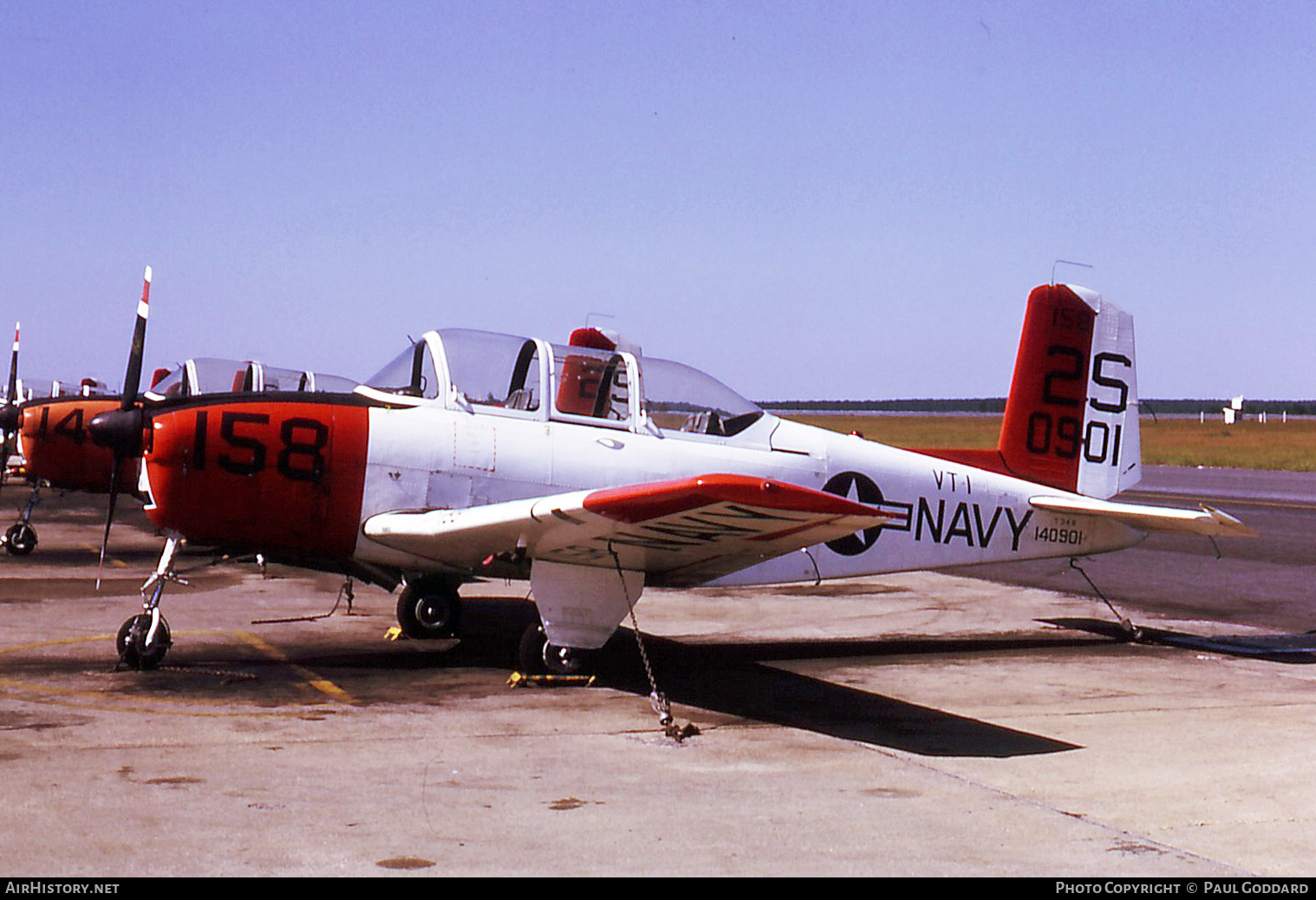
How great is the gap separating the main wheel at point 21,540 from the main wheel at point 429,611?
891cm

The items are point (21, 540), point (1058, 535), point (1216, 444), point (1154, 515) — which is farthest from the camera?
point (1216, 444)

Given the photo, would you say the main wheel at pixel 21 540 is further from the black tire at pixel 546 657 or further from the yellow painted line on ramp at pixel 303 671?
the black tire at pixel 546 657

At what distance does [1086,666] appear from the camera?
9.79m

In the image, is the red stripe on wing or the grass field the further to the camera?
the grass field

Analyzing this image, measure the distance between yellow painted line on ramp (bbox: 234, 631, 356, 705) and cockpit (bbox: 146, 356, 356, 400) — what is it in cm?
307

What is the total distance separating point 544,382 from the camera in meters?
9.29

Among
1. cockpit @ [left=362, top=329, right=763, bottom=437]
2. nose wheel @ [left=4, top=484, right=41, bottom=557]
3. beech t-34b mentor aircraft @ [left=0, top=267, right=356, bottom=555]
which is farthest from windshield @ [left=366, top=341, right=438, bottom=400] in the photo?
nose wheel @ [left=4, top=484, right=41, bottom=557]

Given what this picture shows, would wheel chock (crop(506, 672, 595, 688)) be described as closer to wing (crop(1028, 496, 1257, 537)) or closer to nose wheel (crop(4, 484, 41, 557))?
wing (crop(1028, 496, 1257, 537))

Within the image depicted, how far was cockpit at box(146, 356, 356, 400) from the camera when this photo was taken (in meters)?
12.7

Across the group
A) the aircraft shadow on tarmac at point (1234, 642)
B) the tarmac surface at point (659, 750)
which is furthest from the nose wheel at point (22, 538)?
the aircraft shadow on tarmac at point (1234, 642)

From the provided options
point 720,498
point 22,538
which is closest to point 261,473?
point 720,498

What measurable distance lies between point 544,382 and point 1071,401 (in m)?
5.19

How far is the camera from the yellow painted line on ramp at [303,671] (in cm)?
805

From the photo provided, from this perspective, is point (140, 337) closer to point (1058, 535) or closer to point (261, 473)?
point (261, 473)
